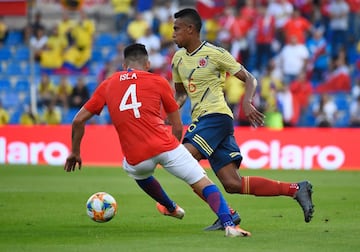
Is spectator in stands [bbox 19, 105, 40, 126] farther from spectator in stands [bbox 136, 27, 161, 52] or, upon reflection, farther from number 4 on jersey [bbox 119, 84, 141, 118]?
number 4 on jersey [bbox 119, 84, 141, 118]

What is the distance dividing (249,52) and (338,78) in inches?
109

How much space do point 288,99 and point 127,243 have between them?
17400 millimetres

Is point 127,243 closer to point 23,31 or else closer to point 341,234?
point 341,234

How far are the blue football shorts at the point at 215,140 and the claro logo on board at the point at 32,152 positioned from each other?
13549 mm

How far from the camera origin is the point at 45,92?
28.2 meters

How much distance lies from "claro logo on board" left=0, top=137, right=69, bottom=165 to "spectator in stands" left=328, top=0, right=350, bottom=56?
29.4ft

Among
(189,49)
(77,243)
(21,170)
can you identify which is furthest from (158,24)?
(77,243)

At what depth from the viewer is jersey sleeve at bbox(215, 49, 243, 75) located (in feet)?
35.4

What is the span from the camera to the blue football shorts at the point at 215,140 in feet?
36.5

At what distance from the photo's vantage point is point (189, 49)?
11297 mm

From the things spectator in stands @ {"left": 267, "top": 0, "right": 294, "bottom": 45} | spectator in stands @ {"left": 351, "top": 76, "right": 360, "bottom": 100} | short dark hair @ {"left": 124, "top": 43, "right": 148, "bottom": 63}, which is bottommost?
spectator in stands @ {"left": 351, "top": 76, "right": 360, "bottom": 100}

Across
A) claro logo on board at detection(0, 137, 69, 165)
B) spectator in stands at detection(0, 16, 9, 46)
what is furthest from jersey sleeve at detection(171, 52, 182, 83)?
spectator in stands at detection(0, 16, 9, 46)

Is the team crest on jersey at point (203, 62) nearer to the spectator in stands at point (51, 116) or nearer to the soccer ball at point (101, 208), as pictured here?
the soccer ball at point (101, 208)

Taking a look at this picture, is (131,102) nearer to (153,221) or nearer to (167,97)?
(167,97)
